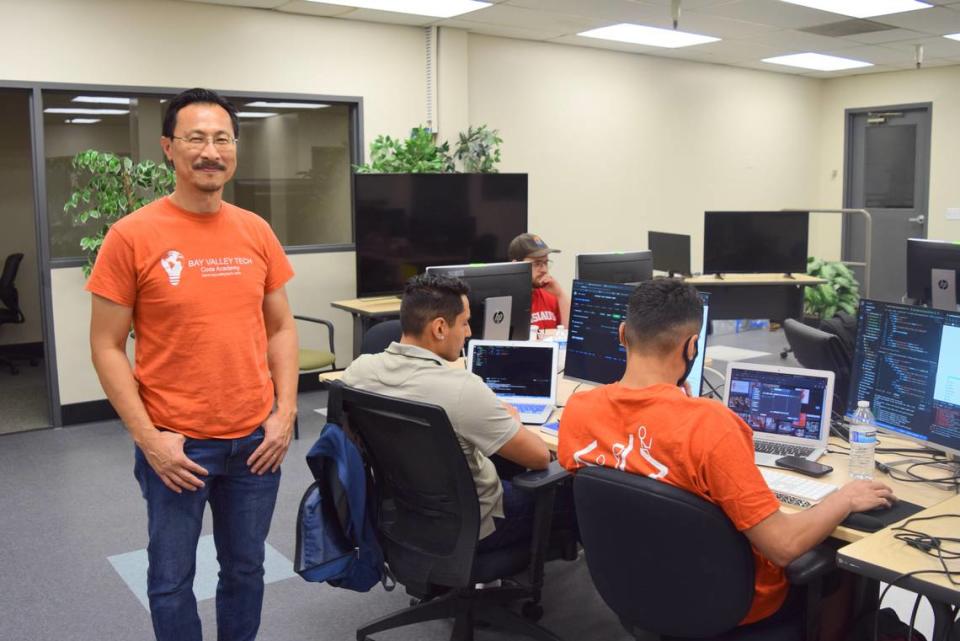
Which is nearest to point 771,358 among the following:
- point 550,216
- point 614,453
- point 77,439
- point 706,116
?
point 550,216

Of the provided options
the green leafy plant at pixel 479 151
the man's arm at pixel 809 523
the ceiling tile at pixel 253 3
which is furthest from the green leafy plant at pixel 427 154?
the man's arm at pixel 809 523

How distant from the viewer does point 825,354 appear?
2.69 metres

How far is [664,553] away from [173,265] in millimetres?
1217

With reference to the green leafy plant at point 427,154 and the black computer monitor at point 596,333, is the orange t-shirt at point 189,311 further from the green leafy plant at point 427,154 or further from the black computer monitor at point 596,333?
the green leafy plant at point 427,154

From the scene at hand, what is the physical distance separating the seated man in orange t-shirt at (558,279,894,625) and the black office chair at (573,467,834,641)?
4 cm

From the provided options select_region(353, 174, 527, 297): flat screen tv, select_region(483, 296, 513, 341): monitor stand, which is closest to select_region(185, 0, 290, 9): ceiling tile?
select_region(353, 174, 527, 297): flat screen tv

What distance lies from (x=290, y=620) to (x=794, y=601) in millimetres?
1653

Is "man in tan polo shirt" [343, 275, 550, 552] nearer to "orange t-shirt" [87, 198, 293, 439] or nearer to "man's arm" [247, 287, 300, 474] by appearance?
"man's arm" [247, 287, 300, 474]

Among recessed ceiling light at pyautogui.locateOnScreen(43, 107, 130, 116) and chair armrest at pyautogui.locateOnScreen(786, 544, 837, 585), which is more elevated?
recessed ceiling light at pyautogui.locateOnScreen(43, 107, 130, 116)

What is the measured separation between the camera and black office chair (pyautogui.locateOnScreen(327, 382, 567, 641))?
7.34 ft

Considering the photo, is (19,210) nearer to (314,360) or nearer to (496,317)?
(314,360)

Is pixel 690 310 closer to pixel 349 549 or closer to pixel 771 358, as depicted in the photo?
pixel 349 549

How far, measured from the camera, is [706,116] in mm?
8625

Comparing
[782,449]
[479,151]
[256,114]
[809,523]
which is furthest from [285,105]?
[809,523]
